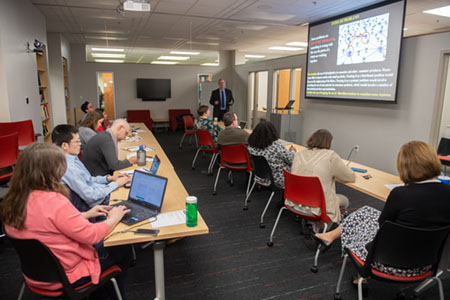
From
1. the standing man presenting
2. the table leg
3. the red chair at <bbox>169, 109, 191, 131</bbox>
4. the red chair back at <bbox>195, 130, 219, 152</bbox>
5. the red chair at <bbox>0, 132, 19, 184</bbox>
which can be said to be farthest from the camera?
the red chair at <bbox>169, 109, 191, 131</bbox>

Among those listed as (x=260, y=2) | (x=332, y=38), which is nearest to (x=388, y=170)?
(x=332, y=38)

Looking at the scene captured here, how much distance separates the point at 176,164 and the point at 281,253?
12.6 ft

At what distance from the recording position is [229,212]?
12.7ft

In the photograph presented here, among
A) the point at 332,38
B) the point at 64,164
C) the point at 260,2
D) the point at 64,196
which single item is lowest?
the point at 64,196

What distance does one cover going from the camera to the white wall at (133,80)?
10.6 metres

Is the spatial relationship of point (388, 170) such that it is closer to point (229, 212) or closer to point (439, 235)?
point (229, 212)

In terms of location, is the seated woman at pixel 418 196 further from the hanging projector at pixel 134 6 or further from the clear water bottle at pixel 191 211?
the hanging projector at pixel 134 6

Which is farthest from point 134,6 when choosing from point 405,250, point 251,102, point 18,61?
point 251,102

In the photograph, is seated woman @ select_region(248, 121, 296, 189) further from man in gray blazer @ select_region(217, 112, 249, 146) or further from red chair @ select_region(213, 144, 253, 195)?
man in gray blazer @ select_region(217, 112, 249, 146)

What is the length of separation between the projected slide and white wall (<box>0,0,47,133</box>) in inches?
217

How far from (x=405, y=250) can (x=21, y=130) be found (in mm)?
4664

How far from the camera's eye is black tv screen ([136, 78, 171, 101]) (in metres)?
11.2

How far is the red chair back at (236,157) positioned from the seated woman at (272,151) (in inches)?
24.7

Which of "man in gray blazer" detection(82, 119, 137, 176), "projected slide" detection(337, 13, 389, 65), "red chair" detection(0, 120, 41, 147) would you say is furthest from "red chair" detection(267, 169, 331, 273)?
"red chair" detection(0, 120, 41, 147)
